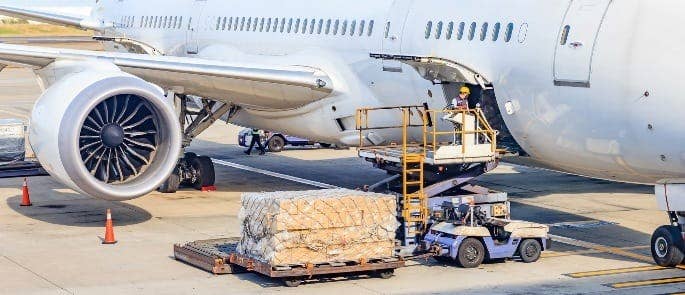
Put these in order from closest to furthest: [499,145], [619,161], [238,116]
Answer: [619,161] → [499,145] → [238,116]

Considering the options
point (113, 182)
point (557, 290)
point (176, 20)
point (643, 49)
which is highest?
point (176, 20)

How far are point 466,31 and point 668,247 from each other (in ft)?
16.0

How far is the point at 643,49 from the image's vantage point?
1745 cm

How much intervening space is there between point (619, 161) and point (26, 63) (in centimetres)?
1105

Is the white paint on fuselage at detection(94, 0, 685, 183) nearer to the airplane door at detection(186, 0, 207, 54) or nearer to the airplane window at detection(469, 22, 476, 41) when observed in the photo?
the airplane window at detection(469, 22, 476, 41)

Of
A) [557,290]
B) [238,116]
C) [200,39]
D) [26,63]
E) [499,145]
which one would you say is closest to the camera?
[557,290]

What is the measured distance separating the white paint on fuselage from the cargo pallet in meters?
3.37

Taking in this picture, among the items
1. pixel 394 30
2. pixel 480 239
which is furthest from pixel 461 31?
pixel 480 239

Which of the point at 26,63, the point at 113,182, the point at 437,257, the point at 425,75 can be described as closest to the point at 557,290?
the point at 437,257

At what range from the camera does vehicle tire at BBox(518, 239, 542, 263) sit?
60.6 ft

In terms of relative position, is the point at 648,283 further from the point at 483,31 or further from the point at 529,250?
the point at 483,31

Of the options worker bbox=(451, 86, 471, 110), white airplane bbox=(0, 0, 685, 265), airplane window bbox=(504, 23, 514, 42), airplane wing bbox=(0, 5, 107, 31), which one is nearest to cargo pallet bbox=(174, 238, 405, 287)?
white airplane bbox=(0, 0, 685, 265)

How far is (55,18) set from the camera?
3491cm

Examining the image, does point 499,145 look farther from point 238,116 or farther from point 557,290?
point 238,116
